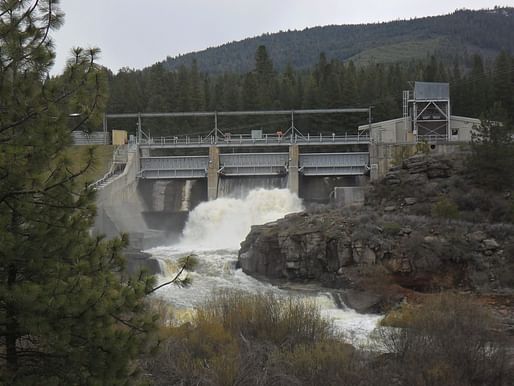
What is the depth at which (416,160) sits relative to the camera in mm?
35281

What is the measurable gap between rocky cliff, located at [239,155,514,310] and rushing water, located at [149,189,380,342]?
1.29 m

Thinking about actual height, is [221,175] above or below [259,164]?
below

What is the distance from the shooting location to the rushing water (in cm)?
2389

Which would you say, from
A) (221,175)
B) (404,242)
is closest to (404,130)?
(221,175)

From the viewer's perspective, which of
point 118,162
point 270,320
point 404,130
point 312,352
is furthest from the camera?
point 404,130

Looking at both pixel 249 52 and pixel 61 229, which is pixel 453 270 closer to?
pixel 61 229

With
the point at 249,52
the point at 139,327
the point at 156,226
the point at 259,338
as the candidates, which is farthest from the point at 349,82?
the point at 249,52

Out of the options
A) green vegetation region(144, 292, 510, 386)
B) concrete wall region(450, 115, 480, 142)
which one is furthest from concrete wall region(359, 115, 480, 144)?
green vegetation region(144, 292, 510, 386)

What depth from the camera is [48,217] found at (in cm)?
733

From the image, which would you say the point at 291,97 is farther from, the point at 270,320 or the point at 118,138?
the point at 270,320

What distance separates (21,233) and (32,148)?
1.00 meters

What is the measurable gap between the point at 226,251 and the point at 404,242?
11.6m

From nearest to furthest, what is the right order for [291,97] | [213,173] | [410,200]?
[410,200], [213,173], [291,97]

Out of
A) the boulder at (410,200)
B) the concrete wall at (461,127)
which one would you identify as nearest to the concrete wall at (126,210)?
the boulder at (410,200)
